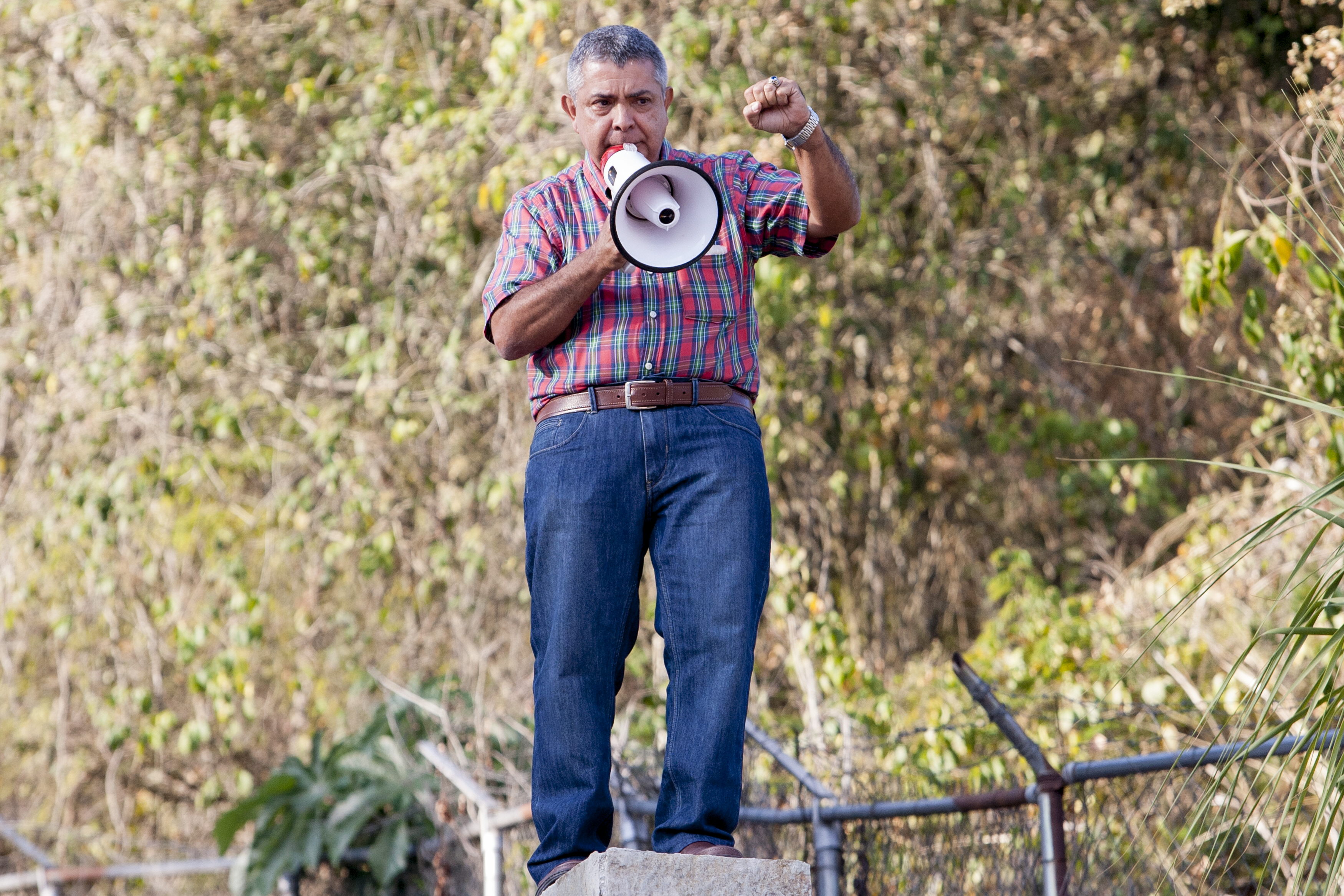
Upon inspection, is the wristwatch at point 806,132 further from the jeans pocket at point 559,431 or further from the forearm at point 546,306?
the jeans pocket at point 559,431

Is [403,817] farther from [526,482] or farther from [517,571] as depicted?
[526,482]

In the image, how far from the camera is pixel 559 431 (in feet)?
8.13

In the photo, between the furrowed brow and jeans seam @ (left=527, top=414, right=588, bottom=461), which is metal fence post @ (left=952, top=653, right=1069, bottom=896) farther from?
the furrowed brow

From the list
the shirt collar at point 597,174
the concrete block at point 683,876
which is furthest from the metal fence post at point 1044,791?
the shirt collar at point 597,174

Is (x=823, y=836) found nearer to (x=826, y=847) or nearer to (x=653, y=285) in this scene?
(x=826, y=847)

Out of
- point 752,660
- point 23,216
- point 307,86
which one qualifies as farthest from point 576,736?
point 23,216

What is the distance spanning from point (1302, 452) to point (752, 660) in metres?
3.87

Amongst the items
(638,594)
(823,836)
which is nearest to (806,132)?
(638,594)

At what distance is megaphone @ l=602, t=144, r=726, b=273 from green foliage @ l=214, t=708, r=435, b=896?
305 cm

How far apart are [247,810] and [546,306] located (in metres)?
3.47

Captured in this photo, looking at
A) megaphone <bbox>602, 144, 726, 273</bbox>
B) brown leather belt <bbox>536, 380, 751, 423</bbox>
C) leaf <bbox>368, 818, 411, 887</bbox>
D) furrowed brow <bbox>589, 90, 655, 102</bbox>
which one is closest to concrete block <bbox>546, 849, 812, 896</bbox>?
brown leather belt <bbox>536, 380, 751, 423</bbox>

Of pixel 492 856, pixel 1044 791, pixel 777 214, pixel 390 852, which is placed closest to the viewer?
pixel 777 214

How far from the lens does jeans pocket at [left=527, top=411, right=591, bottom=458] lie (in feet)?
8.07

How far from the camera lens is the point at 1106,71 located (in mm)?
7406
